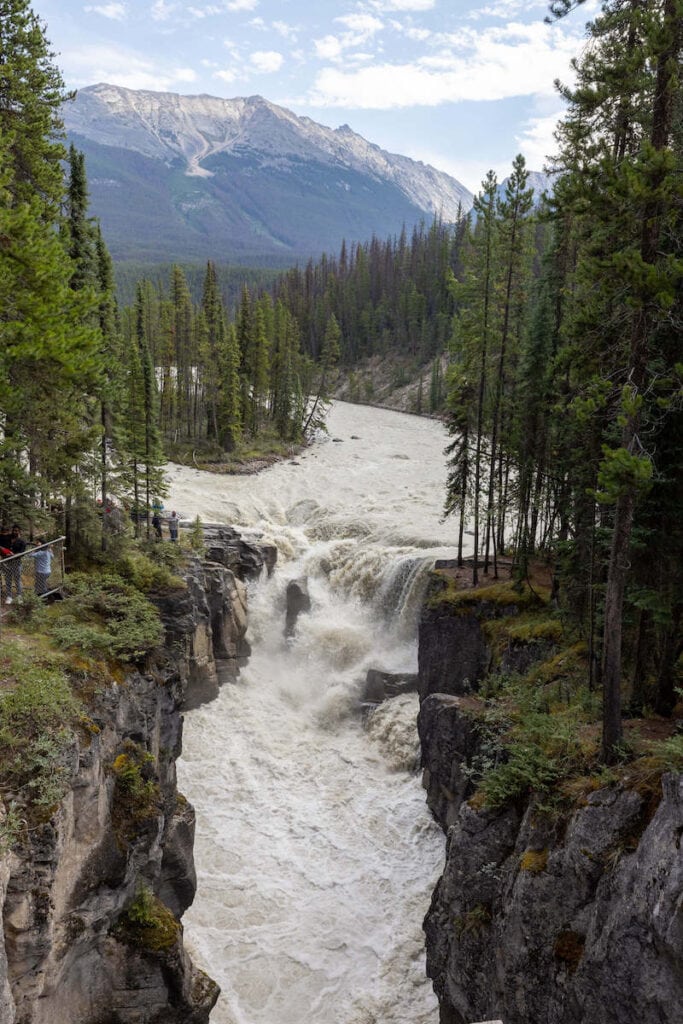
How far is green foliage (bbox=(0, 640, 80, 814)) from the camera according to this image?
11.2 metres

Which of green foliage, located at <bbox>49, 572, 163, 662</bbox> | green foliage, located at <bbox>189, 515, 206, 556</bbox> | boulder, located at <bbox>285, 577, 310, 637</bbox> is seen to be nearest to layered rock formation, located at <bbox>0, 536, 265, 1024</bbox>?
green foliage, located at <bbox>49, 572, 163, 662</bbox>

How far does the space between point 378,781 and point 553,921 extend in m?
12.5

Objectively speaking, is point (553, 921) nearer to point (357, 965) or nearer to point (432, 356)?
point (357, 965)

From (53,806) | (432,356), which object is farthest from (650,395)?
(432,356)

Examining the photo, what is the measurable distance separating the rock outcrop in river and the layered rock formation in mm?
6135

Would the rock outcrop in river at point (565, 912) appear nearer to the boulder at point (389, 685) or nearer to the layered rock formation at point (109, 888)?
the layered rock formation at point (109, 888)

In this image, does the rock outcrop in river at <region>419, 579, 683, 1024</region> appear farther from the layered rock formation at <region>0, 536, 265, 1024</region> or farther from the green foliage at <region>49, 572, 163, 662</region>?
the green foliage at <region>49, 572, 163, 662</region>

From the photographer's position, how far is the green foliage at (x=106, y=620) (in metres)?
15.8

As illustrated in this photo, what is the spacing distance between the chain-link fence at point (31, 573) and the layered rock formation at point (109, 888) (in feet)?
11.0

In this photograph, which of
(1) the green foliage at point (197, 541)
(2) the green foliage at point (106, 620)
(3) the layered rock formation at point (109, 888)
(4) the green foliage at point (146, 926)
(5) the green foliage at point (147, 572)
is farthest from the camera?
(1) the green foliage at point (197, 541)

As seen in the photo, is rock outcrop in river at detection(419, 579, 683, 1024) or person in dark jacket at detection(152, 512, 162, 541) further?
person in dark jacket at detection(152, 512, 162, 541)

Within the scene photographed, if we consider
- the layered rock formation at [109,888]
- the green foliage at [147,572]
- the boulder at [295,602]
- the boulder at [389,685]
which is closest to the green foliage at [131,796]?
the layered rock formation at [109,888]

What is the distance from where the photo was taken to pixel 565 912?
11414 millimetres

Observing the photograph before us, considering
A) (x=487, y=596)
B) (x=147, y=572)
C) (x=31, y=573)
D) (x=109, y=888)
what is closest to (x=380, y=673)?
(x=487, y=596)
